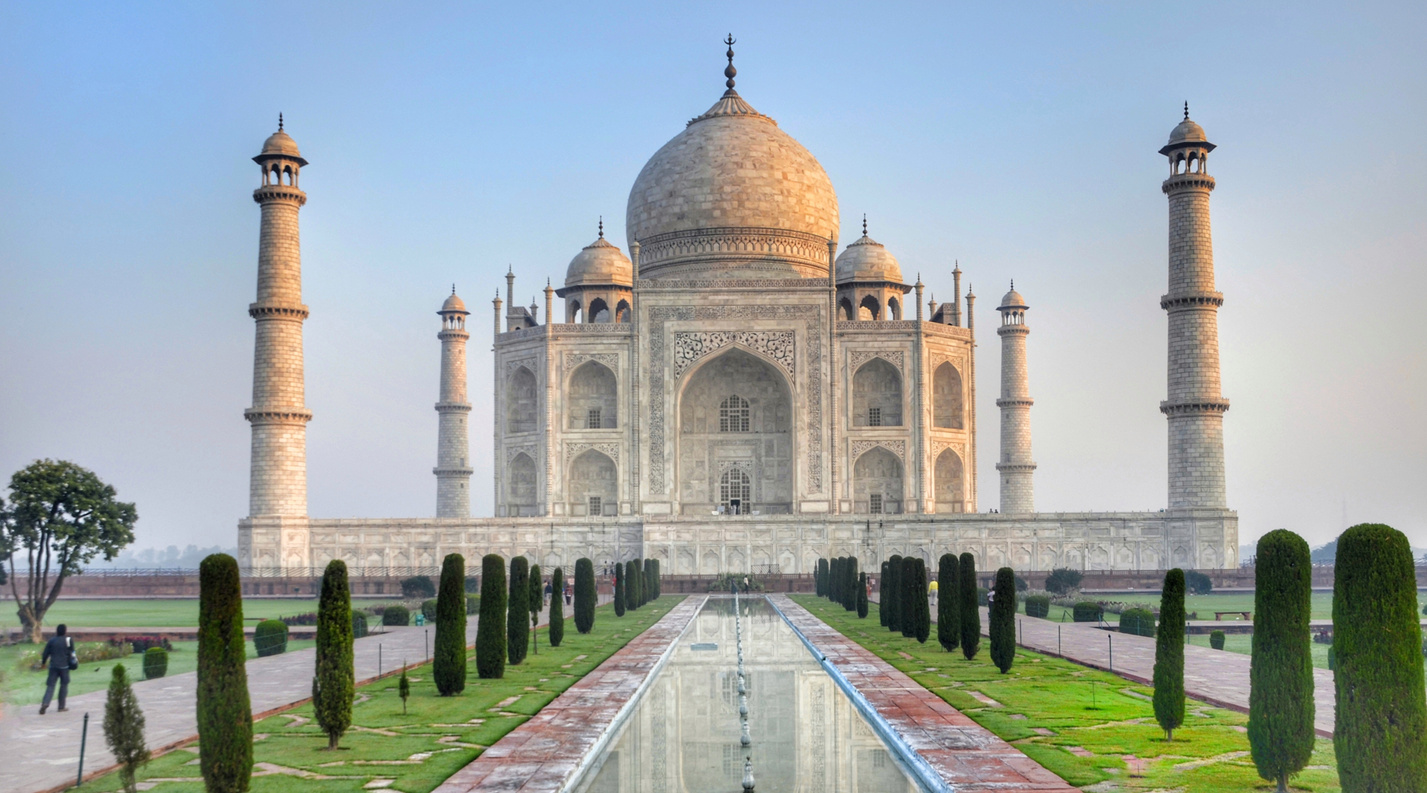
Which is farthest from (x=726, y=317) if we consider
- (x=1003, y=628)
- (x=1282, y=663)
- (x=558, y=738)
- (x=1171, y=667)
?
(x=1282, y=663)

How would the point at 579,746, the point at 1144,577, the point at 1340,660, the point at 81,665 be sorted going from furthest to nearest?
the point at 1144,577 → the point at 81,665 → the point at 579,746 → the point at 1340,660

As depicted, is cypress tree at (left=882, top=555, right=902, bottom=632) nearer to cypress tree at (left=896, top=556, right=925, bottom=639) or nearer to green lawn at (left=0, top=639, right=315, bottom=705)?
cypress tree at (left=896, top=556, right=925, bottom=639)

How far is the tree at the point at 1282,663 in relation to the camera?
25.7 feet

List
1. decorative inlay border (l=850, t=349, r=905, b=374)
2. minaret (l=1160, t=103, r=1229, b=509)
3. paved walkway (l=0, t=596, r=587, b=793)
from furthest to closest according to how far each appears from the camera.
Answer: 1. decorative inlay border (l=850, t=349, r=905, b=374)
2. minaret (l=1160, t=103, r=1229, b=509)
3. paved walkway (l=0, t=596, r=587, b=793)

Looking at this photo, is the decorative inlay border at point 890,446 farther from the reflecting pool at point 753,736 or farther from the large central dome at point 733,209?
the reflecting pool at point 753,736

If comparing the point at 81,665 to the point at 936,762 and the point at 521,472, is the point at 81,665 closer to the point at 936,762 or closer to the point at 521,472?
the point at 936,762

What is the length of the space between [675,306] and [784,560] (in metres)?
7.71

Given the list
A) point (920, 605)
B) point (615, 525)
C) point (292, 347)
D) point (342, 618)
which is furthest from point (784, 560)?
point (342, 618)

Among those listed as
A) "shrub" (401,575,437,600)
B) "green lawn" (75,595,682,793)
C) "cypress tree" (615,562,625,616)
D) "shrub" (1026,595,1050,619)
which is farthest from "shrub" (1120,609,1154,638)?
"shrub" (401,575,437,600)

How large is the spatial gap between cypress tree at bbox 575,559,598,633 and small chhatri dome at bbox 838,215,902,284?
21.5 metres

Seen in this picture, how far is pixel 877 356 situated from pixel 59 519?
66.8ft

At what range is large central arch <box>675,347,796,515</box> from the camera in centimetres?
3588

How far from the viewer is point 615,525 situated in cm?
3180

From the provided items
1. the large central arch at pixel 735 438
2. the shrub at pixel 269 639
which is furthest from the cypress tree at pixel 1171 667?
the large central arch at pixel 735 438
